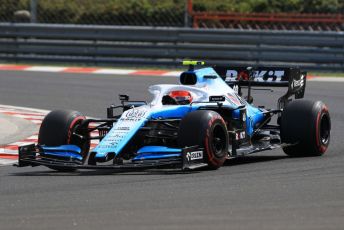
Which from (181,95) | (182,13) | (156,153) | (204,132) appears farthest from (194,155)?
(182,13)

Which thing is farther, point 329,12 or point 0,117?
point 329,12

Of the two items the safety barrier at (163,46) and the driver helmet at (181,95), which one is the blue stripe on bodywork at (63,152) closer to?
the driver helmet at (181,95)

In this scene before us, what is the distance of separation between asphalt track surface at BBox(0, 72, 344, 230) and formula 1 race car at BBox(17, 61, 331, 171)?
156mm

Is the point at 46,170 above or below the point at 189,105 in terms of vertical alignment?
below

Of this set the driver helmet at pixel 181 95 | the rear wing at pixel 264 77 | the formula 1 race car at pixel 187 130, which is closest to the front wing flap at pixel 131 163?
the formula 1 race car at pixel 187 130

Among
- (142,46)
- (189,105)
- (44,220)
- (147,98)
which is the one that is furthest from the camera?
(142,46)

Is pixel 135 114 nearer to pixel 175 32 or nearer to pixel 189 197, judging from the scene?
pixel 189 197

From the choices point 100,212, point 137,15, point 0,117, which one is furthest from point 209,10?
point 100,212

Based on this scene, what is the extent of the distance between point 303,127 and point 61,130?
265 cm

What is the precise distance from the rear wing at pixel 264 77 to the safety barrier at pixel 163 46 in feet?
31.4

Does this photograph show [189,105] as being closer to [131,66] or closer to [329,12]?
[131,66]

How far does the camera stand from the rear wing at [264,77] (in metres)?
12.2

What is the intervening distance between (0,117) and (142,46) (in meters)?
8.32

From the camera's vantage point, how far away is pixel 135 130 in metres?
10.1
